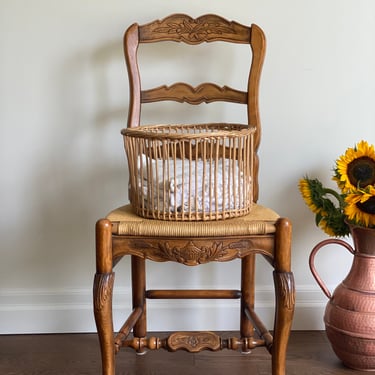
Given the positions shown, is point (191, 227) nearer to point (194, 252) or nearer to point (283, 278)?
point (194, 252)

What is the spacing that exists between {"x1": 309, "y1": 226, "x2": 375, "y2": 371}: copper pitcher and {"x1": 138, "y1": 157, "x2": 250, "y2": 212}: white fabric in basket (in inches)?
15.6

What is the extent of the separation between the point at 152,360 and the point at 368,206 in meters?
0.71

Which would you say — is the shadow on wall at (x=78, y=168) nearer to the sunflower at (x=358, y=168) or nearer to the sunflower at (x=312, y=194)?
the sunflower at (x=312, y=194)

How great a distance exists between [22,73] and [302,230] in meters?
0.95

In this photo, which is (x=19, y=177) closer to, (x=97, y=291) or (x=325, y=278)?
(x=97, y=291)

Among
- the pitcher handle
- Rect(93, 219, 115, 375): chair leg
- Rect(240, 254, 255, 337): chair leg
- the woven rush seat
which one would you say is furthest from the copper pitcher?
Rect(93, 219, 115, 375): chair leg

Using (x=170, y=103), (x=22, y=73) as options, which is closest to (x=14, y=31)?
(x=22, y=73)

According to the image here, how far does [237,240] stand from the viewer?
4.02 feet

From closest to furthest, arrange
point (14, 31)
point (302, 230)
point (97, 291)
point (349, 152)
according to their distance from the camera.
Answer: point (97, 291) < point (349, 152) < point (14, 31) < point (302, 230)

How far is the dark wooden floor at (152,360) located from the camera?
1.49m

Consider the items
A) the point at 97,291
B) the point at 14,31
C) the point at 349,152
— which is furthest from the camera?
the point at 14,31

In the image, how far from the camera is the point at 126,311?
1.73 metres

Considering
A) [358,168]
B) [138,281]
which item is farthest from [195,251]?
[358,168]

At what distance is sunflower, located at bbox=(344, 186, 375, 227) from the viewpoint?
4.46ft
